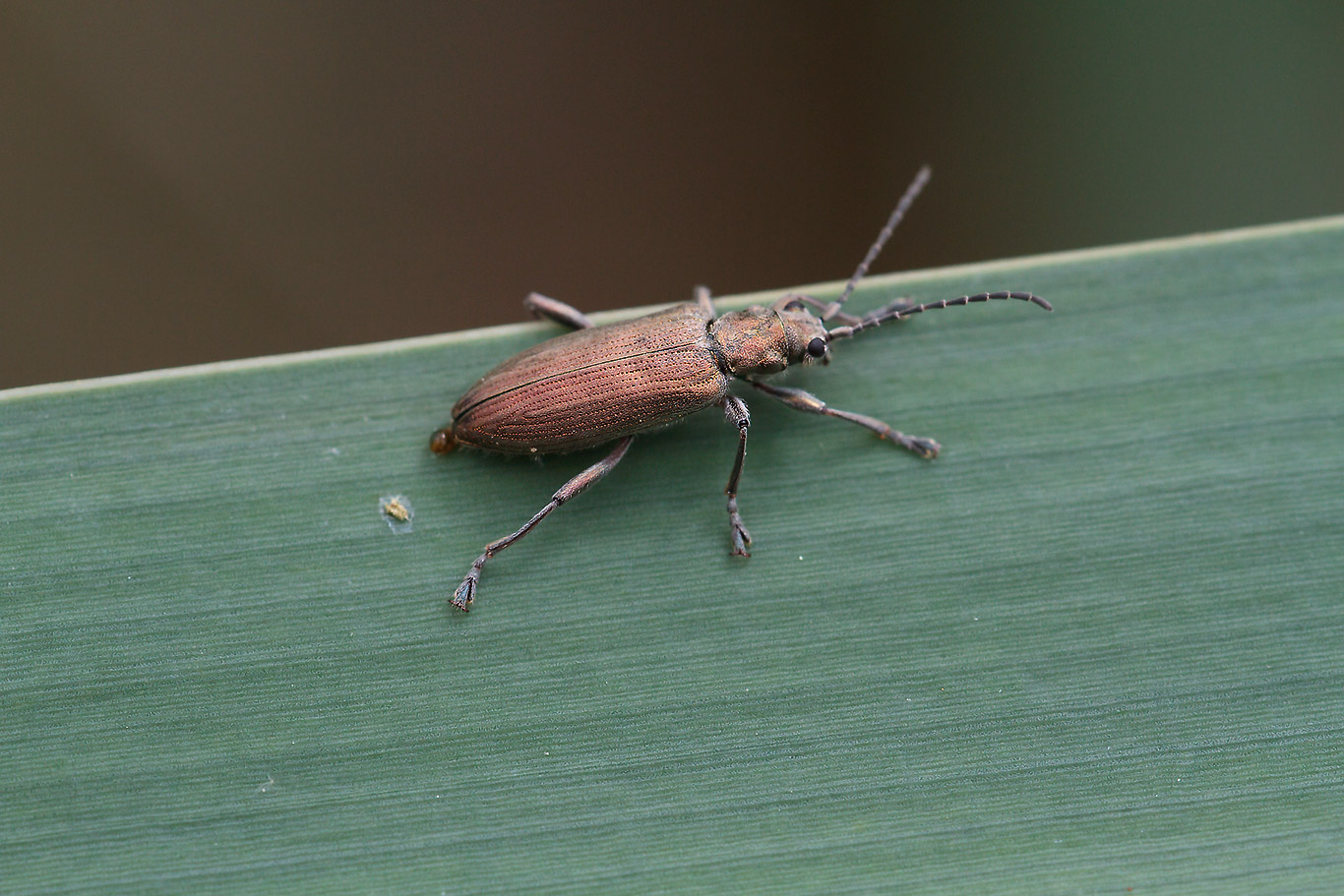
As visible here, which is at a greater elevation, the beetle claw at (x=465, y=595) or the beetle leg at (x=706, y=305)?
the beetle leg at (x=706, y=305)

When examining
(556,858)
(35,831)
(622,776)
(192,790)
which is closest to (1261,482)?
(622,776)

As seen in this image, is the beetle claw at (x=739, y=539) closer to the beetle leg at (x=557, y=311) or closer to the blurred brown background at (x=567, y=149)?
the beetle leg at (x=557, y=311)

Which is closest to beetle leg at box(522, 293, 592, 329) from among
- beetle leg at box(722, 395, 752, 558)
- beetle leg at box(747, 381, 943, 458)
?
beetle leg at box(722, 395, 752, 558)

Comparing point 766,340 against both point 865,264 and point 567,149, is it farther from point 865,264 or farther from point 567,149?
point 567,149

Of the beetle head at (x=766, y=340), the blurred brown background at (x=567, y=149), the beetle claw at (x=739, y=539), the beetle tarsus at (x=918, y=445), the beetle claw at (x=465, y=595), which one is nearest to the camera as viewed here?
the beetle claw at (x=465, y=595)

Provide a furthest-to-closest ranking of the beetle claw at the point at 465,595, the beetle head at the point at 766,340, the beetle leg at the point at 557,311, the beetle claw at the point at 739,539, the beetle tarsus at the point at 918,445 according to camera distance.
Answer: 1. the beetle leg at the point at 557,311
2. the beetle head at the point at 766,340
3. the beetle tarsus at the point at 918,445
4. the beetle claw at the point at 739,539
5. the beetle claw at the point at 465,595

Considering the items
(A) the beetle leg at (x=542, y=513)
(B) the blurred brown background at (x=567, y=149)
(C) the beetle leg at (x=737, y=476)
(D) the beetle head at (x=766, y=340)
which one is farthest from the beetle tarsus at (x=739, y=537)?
(B) the blurred brown background at (x=567, y=149)

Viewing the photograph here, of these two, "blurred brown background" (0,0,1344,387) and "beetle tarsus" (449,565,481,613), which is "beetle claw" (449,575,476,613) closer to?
"beetle tarsus" (449,565,481,613)

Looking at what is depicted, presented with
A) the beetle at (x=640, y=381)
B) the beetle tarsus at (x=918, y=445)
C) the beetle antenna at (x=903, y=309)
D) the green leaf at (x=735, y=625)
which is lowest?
the green leaf at (x=735, y=625)
